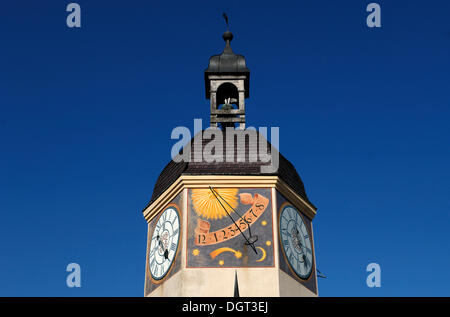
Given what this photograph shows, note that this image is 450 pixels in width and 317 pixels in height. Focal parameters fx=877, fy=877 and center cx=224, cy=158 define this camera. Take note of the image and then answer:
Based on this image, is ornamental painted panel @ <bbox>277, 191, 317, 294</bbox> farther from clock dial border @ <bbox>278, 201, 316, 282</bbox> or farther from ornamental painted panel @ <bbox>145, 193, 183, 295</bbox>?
ornamental painted panel @ <bbox>145, 193, 183, 295</bbox>

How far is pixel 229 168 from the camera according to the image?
24.3 meters

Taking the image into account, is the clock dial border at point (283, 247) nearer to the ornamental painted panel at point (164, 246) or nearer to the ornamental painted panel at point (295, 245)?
the ornamental painted panel at point (295, 245)

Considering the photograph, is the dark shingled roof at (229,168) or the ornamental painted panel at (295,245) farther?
the dark shingled roof at (229,168)

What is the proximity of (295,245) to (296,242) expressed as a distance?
0.44 feet

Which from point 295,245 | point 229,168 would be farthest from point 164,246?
point 295,245

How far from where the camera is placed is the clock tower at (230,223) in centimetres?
2238

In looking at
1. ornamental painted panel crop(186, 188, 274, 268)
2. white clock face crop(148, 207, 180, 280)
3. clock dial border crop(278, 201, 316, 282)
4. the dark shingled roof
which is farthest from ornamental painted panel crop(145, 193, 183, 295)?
clock dial border crop(278, 201, 316, 282)

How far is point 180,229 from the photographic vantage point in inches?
919

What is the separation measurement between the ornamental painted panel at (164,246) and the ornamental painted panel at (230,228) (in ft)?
1.56

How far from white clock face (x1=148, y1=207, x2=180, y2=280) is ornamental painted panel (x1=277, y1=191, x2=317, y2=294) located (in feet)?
9.21

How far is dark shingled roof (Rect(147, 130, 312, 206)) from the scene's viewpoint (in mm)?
24203

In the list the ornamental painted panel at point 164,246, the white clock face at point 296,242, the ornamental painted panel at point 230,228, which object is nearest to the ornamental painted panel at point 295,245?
the white clock face at point 296,242

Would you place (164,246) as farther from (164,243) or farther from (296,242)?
(296,242)
